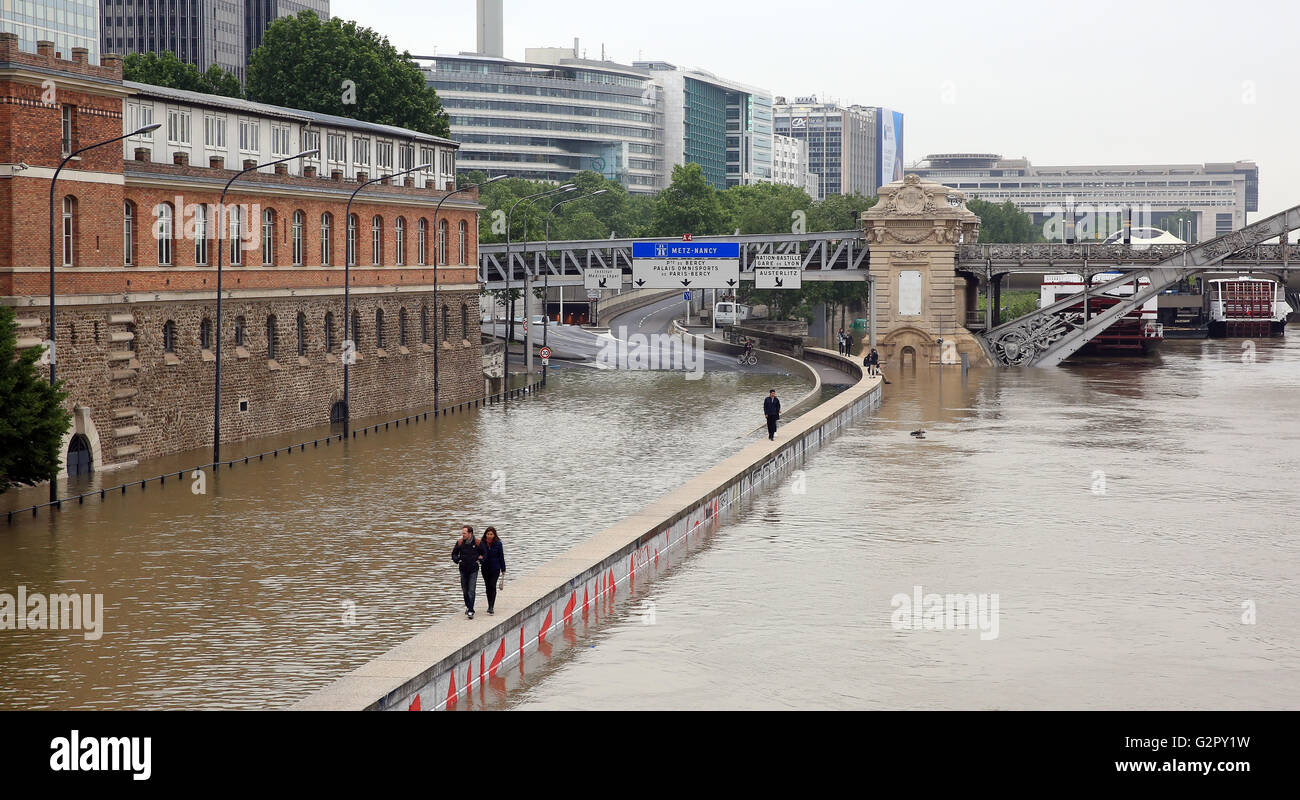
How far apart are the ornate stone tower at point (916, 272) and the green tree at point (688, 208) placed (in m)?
55.4

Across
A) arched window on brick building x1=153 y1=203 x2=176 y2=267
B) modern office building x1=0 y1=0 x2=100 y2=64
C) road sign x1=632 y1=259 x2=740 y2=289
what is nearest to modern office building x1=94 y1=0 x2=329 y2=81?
modern office building x1=0 y1=0 x2=100 y2=64

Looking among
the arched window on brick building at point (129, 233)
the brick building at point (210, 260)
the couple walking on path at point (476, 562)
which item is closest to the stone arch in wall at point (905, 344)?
the brick building at point (210, 260)

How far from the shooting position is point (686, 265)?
95.7 metres

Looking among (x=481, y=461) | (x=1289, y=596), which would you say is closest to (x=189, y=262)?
(x=481, y=461)

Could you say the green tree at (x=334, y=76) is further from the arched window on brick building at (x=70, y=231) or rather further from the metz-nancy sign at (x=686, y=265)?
the arched window on brick building at (x=70, y=231)

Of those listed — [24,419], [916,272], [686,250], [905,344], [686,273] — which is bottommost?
[905,344]

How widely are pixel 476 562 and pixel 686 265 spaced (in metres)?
72.4

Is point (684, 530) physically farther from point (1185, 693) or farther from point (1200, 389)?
point (1200, 389)

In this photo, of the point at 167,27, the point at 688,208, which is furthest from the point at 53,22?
the point at 167,27

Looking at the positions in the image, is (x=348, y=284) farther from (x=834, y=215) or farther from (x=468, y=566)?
(x=834, y=215)

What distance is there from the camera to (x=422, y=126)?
300 feet

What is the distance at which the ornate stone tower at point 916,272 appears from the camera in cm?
8988

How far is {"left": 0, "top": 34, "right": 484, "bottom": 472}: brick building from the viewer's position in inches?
1684
